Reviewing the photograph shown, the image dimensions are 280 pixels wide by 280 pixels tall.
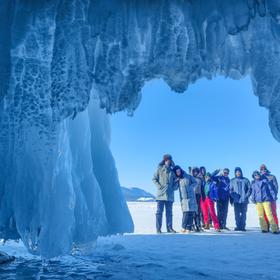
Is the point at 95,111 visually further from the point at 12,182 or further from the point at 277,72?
the point at 277,72

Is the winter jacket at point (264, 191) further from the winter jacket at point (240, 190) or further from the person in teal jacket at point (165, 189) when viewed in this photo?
the person in teal jacket at point (165, 189)

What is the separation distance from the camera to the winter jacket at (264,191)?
10062 mm

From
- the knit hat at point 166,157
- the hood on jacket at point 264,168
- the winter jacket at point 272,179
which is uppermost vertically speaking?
the knit hat at point 166,157

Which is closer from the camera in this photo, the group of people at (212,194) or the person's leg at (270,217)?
the person's leg at (270,217)

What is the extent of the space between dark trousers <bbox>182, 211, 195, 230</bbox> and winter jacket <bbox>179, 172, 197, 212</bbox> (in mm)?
203

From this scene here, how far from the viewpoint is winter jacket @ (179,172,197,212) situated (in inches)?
391

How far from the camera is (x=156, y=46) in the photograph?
19.9ft

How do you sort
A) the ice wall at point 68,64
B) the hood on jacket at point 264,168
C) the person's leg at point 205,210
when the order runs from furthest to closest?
the person's leg at point 205,210 → the hood on jacket at point 264,168 → the ice wall at point 68,64

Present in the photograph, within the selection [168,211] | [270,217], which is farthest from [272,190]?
[168,211]

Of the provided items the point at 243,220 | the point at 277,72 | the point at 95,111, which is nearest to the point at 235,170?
the point at 243,220

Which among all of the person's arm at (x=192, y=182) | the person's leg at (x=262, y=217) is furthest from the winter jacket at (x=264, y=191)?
the person's arm at (x=192, y=182)

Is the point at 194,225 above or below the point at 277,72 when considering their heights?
below

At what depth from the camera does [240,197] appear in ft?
36.1

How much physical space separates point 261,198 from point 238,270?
5561 millimetres
